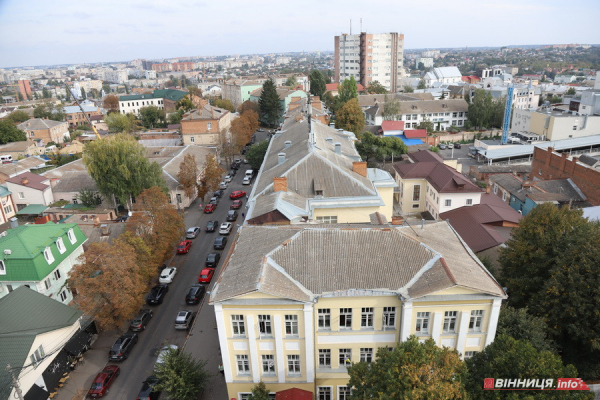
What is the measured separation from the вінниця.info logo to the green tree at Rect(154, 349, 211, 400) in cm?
1367

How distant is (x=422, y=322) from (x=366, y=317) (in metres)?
2.58

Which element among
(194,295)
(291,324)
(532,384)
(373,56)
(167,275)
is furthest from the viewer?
(373,56)

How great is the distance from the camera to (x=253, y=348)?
722 inches

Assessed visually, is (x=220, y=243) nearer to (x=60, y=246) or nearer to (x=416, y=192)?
(x=60, y=246)

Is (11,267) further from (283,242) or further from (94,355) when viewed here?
(283,242)

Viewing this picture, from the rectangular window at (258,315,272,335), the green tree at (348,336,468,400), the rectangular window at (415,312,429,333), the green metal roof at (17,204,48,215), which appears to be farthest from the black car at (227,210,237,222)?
the green tree at (348,336,468,400)

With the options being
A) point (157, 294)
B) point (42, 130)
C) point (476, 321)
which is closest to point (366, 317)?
point (476, 321)

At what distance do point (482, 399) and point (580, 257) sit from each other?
10.7 m

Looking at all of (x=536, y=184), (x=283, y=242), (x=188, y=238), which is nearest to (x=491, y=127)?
(x=536, y=184)

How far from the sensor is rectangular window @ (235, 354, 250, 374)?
18781 millimetres

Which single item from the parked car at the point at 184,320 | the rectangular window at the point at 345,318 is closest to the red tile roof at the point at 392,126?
the parked car at the point at 184,320

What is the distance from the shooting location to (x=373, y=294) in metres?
17.4

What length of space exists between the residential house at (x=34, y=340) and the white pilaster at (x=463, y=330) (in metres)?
A: 21.1

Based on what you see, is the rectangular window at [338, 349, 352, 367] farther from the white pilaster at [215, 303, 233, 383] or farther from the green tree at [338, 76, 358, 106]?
the green tree at [338, 76, 358, 106]
